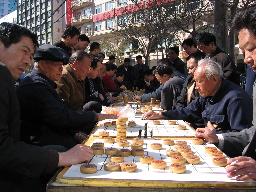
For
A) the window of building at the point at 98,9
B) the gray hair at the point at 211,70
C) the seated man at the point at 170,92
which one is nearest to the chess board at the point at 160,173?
the gray hair at the point at 211,70

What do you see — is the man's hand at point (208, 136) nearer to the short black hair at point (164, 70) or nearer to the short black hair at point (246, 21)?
the short black hair at point (246, 21)

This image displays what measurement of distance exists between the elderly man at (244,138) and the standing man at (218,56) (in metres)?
2.75

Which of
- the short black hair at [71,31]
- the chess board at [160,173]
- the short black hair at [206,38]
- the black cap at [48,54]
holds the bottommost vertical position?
the chess board at [160,173]

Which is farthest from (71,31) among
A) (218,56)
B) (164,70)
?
(218,56)

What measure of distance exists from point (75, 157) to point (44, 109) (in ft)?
3.03

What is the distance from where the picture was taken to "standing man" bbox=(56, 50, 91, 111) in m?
3.71

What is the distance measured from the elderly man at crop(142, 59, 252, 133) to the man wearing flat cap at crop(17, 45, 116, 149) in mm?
1322

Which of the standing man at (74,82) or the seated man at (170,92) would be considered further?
the seated man at (170,92)

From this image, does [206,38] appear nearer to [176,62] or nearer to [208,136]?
[176,62]

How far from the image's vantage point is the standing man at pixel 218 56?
16.5 feet

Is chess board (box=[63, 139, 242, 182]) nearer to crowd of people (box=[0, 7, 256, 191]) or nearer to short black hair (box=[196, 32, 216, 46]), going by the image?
crowd of people (box=[0, 7, 256, 191])

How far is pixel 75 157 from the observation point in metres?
1.75

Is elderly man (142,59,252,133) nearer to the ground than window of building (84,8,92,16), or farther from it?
nearer to the ground

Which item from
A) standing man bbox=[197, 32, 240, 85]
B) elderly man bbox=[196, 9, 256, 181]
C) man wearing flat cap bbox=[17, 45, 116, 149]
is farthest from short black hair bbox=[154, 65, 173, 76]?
elderly man bbox=[196, 9, 256, 181]
